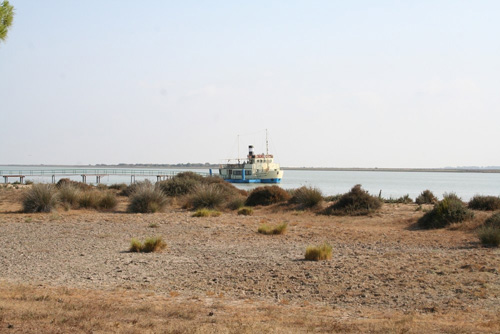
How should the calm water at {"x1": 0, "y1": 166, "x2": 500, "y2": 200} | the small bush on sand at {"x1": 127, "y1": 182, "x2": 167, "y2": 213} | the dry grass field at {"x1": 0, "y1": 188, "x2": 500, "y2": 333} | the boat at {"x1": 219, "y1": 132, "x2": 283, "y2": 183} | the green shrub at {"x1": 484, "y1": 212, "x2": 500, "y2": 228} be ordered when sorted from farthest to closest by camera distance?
the boat at {"x1": 219, "y1": 132, "x2": 283, "y2": 183}, the calm water at {"x1": 0, "y1": 166, "x2": 500, "y2": 200}, the small bush on sand at {"x1": 127, "y1": 182, "x2": 167, "y2": 213}, the green shrub at {"x1": 484, "y1": 212, "x2": 500, "y2": 228}, the dry grass field at {"x1": 0, "y1": 188, "x2": 500, "y2": 333}

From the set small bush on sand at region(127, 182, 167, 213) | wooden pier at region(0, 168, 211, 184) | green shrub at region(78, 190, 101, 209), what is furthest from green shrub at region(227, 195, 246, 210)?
wooden pier at region(0, 168, 211, 184)

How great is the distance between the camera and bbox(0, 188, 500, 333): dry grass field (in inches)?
297

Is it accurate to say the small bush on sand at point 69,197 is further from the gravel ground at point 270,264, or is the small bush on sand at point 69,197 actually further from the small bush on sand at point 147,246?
the small bush on sand at point 147,246

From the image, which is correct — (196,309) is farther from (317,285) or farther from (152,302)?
(317,285)

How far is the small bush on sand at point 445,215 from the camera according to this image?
814 inches

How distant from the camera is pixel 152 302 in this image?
8992 millimetres

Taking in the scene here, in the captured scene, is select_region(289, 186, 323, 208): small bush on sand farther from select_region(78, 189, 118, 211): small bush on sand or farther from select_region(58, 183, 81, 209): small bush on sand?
select_region(58, 183, 81, 209): small bush on sand

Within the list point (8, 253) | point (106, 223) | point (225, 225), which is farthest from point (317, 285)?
point (106, 223)

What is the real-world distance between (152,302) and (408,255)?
23.2 feet

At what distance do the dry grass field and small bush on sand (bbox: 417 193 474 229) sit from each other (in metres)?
1.12

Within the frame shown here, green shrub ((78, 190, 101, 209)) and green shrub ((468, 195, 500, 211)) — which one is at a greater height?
green shrub ((78, 190, 101, 209))

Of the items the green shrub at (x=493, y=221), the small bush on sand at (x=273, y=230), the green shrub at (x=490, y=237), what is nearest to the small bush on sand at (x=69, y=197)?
the small bush on sand at (x=273, y=230)

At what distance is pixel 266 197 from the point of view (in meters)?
31.3

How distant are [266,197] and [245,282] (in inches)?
807
